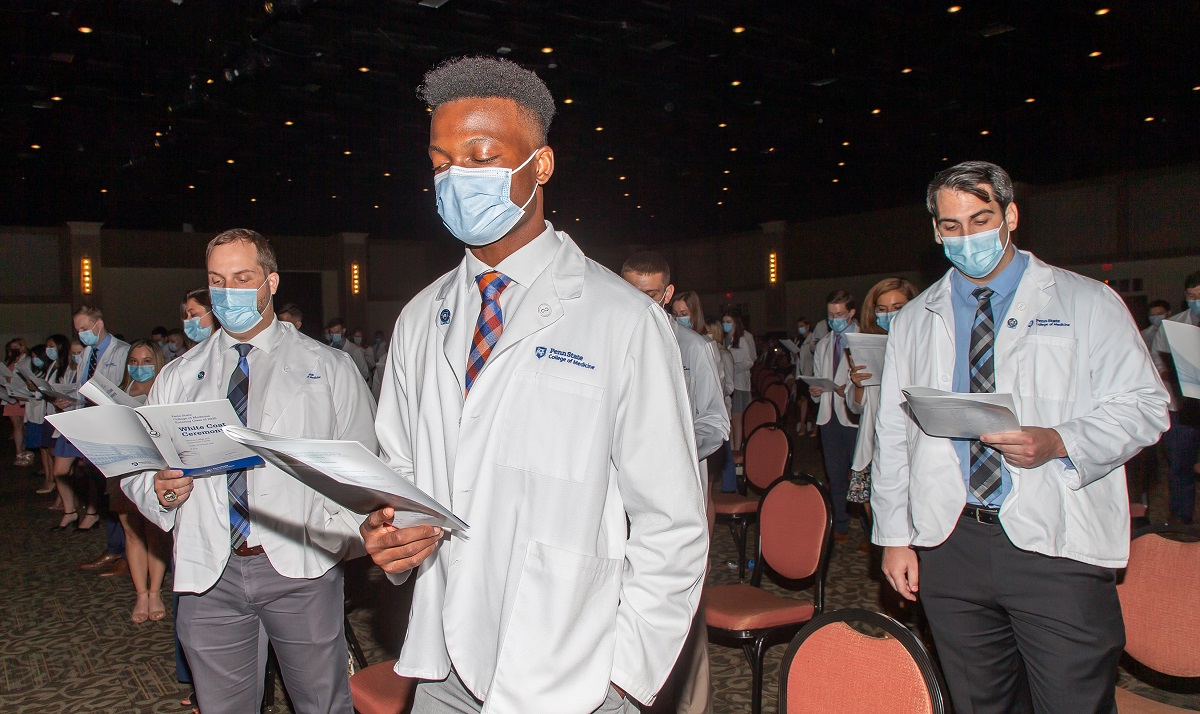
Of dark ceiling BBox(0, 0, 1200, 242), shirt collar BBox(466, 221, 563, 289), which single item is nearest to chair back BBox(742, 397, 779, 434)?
dark ceiling BBox(0, 0, 1200, 242)

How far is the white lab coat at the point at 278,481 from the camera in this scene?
2393 mm

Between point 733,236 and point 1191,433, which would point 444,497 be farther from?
point 733,236

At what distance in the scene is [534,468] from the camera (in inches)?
53.9

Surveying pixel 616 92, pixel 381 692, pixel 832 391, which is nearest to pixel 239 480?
pixel 381 692

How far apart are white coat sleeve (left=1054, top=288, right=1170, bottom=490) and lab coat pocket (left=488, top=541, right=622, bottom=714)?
4.59 ft

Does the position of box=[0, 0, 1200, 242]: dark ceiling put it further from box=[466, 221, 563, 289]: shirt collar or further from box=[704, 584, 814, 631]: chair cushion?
box=[466, 221, 563, 289]: shirt collar

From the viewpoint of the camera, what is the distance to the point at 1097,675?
78.7 inches

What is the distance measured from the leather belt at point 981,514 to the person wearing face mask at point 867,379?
275cm

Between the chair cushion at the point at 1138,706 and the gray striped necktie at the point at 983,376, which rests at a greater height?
the gray striped necktie at the point at 983,376

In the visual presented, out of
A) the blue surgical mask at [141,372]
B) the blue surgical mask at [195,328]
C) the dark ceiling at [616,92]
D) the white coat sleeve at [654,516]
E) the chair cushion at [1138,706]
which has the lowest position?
the chair cushion at [1138,706]

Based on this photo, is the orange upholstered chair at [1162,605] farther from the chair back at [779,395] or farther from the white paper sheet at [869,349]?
the chair back at [779,395]

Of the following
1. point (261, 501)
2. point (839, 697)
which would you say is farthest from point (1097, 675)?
point (261, 501)

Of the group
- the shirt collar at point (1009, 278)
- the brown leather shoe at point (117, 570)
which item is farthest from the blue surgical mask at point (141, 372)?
the shirt collar at point (1009, 278)

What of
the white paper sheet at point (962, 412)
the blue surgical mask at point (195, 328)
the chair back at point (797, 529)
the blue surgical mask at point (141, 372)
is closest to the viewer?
the white paper sheet at point (962, 412)
